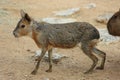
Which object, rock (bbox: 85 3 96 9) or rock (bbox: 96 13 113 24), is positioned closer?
rock (bbox: 96 13 113 24)

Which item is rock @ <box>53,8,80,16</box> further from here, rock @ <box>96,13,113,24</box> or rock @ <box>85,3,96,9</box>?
rock @ <box>96,13,113,24</box>

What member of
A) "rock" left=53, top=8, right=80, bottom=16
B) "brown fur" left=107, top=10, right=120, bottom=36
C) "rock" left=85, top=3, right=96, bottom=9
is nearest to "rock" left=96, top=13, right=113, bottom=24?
"rock" left=53, top=8, right=80, bottom=16

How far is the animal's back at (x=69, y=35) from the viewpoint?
23.8 ft

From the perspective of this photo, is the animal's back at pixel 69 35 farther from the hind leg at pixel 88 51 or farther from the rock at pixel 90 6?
the rock at pixel 90 6

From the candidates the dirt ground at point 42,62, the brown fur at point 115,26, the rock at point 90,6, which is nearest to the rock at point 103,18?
the dirt ground at point 42,62

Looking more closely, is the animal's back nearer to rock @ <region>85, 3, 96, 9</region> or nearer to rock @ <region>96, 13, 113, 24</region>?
rock @ <region>96, 13, 113, 24</region>

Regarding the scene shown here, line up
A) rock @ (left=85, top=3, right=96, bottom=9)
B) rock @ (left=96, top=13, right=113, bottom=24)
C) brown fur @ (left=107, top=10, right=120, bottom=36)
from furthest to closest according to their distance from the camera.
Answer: rock @ (left=85, top=3, right=96, bottom=9) < rock @ (left=96, top=13, right=113, bottom=24) < brown fur @ (left=107, top=10, right=120, bottom=36)

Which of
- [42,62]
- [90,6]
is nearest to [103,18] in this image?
[90,6]

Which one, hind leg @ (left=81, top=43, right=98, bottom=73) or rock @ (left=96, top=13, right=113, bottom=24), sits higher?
hind leg @ (left=81, top=43, right=98, bottom=73)

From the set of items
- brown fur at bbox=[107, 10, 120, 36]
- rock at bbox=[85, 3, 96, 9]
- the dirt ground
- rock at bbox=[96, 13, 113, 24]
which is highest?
brown fur at bbox=[107, 10, 120, 36]

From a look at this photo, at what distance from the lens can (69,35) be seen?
727 centimetres

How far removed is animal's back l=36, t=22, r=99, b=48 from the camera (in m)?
7.24

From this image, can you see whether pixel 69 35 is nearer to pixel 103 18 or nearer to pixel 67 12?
pixel 103 18

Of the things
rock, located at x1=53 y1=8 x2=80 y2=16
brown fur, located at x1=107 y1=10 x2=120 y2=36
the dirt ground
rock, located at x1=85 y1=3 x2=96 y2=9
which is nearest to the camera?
the dirt ground
